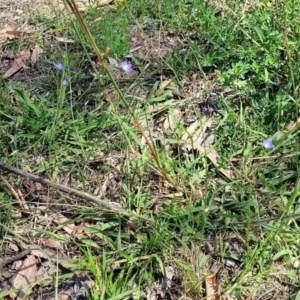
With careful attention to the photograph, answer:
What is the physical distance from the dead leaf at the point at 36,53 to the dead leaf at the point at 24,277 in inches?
41.5

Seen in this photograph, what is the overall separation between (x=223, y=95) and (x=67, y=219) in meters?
0.88

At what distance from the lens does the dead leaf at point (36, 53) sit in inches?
102

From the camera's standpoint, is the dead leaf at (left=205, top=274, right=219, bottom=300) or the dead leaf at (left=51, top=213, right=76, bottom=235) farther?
the dead leaf at (left=51, top=213, right=76, bottom=235)

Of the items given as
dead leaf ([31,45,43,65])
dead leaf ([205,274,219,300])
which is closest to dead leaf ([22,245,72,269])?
dead leaf ([205,274,219,300])

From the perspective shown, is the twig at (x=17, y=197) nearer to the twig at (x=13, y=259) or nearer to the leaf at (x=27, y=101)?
the twig at (x=13, y=259)

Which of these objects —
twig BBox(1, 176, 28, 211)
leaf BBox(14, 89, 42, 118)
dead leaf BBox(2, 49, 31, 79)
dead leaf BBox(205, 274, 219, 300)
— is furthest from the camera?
dead leaf BBox(2, 49, 31, 79)

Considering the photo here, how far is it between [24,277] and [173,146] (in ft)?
2.56

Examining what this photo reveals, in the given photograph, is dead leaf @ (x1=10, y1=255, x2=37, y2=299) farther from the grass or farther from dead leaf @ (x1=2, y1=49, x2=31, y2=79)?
dead leaf @ (x1=2, y1=49, x2=31, y2=79)

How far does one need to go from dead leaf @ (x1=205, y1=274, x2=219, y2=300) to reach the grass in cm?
2

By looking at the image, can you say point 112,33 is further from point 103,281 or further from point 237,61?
point 103,281

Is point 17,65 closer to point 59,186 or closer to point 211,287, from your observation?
point 59,186

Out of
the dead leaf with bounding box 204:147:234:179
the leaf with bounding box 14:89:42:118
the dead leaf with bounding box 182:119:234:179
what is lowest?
the dead leaf with bounding box 204:147:234:179

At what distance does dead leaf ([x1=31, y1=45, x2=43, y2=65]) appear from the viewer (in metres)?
2.58

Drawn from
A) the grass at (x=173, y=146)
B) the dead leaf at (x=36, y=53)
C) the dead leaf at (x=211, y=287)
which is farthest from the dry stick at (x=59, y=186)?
the dead leaf at (x=36, y=53)
